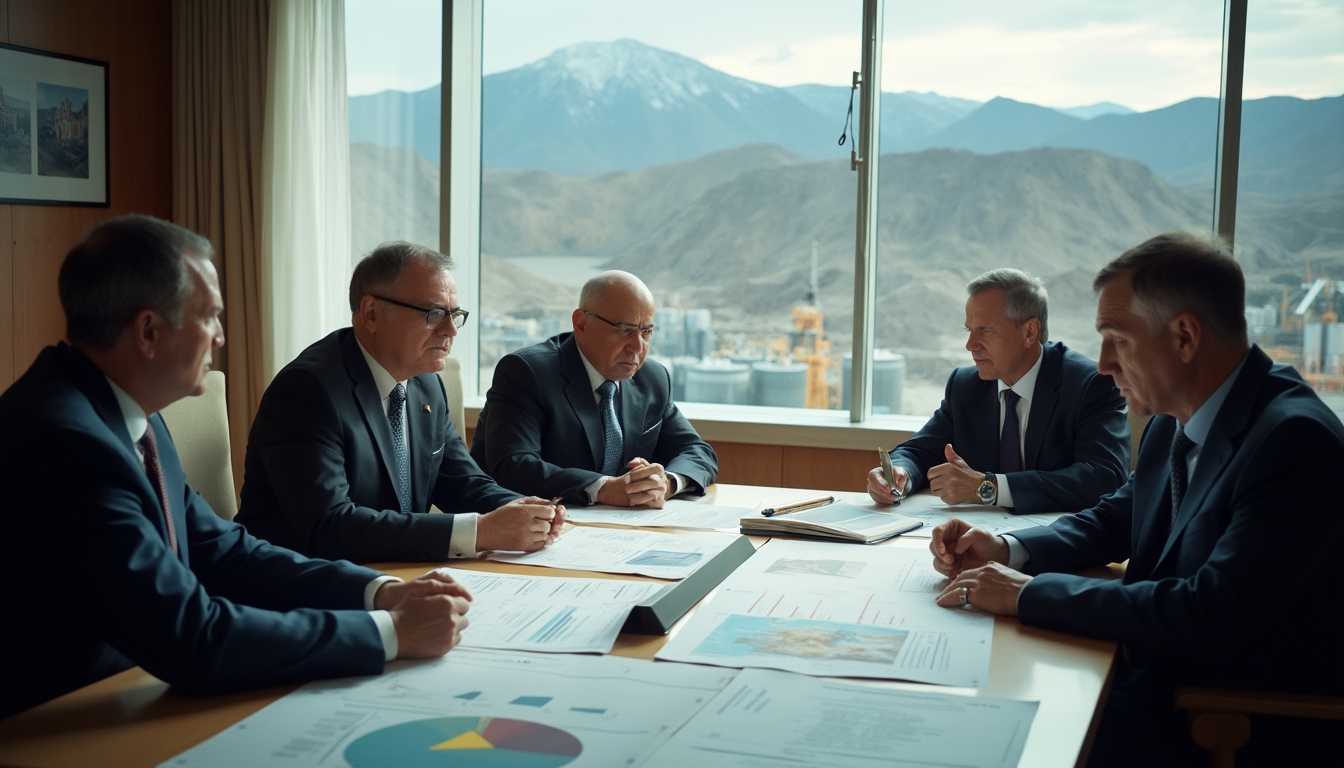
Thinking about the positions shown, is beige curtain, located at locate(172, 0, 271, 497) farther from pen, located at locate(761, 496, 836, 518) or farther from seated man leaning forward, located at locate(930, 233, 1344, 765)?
seated man leaning forward, located at locate(930, 233, 1344, 765)

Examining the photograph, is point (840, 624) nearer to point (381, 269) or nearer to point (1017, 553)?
point (1017, 553)

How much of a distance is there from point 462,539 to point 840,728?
41.6 inches

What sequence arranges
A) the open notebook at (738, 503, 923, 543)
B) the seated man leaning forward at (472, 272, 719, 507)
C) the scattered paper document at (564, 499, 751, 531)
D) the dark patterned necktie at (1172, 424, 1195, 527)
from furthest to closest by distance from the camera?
the seated man leaning forward at (472, 272, 719, 507) → the scattered paper document at (564, 499, 751, 531) → the open notebook at (738, 503, 923, 543) → the dark patterned necktie at (1172, 424, 1195, 527)

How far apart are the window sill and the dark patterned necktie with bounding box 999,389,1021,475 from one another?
3.36 feet

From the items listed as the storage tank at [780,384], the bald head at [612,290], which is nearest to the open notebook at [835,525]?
the bald head at [612,290]

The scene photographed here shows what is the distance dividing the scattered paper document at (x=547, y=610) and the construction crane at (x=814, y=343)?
2.76 metres

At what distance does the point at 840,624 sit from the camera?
1701 millimetres

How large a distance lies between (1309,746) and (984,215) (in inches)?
118

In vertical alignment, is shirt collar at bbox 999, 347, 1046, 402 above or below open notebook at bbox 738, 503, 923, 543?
above

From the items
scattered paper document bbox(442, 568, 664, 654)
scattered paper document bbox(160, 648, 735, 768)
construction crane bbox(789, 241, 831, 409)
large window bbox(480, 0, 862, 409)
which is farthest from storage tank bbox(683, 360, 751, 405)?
scattered paper document bbox(160, 648, 735, 768)

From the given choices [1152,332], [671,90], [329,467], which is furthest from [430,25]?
[1152,332]

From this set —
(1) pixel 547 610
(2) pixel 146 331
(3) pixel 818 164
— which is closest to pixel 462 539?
(1) pixel 547 610

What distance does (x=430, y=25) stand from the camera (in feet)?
16.0

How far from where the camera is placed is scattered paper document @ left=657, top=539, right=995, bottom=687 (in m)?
1.53
